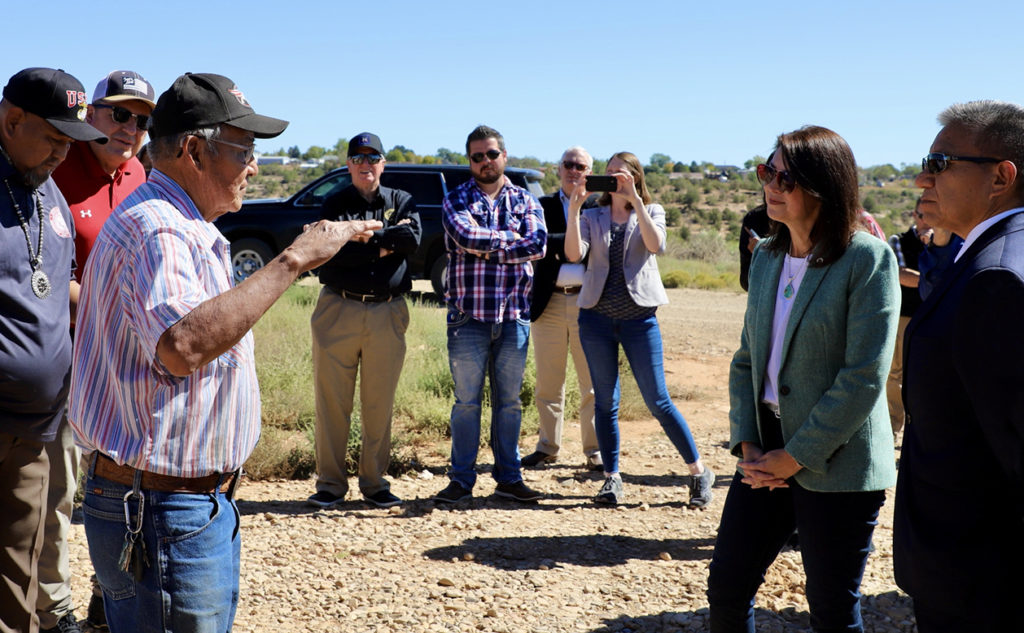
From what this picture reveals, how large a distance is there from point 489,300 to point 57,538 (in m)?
2.79

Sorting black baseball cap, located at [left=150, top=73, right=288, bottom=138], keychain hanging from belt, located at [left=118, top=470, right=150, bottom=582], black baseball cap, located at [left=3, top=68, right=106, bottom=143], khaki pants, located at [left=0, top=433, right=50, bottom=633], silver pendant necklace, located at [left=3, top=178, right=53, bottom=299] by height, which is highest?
black baseball cap, located at [left=3, top=68, right=106, bottom=143]

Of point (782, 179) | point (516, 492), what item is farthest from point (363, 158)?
point (782, 179)

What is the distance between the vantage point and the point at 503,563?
4.79 m

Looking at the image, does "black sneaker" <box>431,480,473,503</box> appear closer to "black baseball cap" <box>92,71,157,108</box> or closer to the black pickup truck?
"black baseball cap" <box>92,71,157,108</box>

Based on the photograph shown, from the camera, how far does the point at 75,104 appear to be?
3.28 m

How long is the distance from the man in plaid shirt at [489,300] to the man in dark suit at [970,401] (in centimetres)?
355

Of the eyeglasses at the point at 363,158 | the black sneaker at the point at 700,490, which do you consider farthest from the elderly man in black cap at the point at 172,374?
the black sneaker at the point at 700,490

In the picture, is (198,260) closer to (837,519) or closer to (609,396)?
(837,519)

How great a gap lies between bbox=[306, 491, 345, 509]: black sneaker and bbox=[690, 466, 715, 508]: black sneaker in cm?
223

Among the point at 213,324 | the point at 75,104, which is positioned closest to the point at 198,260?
the point at 213,324

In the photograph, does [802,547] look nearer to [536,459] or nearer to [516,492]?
[516,492]

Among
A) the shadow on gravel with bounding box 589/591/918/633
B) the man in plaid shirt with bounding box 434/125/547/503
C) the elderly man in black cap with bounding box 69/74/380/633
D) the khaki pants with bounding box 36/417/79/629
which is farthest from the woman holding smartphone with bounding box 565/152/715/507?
the elderly man in black cap with bounding box 69/74/380/633

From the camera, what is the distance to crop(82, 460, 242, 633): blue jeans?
2.15m

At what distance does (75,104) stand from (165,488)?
1.78 metres
